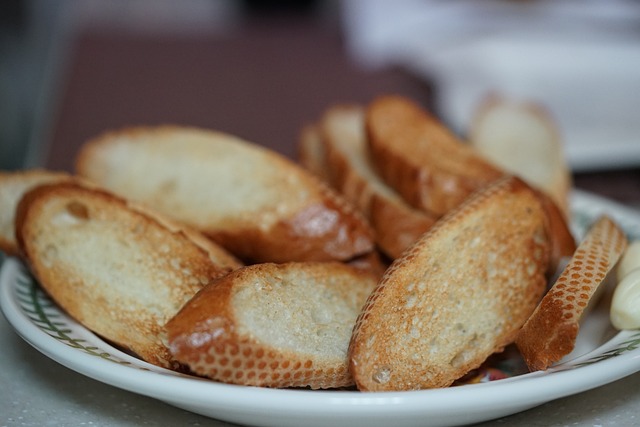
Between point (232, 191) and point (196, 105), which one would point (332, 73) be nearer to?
point (196, 105)

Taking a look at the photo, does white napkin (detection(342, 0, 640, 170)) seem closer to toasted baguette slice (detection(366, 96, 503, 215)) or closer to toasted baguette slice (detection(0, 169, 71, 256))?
toasted baguette slice (detection(366, 96, 503, 215))

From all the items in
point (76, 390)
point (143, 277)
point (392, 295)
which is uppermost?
point (392, 295)

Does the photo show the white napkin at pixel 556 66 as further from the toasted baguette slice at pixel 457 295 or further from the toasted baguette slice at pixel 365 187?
the toasted baguette slice at pixel 457 295

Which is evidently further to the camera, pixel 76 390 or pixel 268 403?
pixel 76 390

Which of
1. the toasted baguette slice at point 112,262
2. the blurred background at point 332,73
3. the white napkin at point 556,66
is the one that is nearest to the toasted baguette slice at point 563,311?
the toasted baguette slice at point 112,262

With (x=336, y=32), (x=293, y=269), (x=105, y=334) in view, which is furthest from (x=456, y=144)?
(x=336, y=32)

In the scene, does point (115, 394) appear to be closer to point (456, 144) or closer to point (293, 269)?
point (293, 269)
